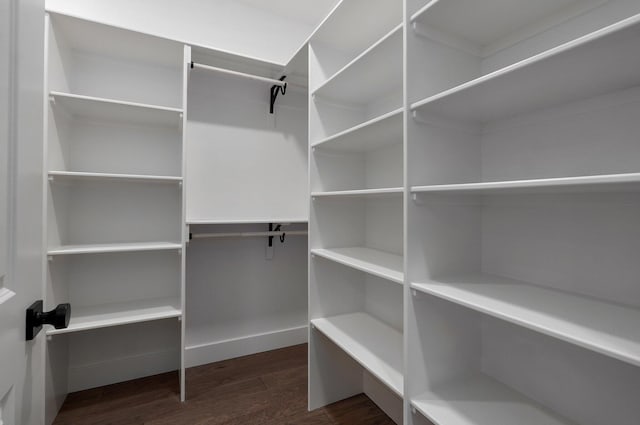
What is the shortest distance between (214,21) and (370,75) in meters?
1.46

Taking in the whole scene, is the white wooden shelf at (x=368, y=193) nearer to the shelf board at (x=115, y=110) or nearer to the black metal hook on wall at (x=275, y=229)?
the black metal hook on wall at (x=275, y=229)

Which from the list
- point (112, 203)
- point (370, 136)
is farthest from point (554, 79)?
point (112, 203)

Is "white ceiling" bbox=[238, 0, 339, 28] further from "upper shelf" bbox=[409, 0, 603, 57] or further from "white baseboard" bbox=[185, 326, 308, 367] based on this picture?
"white baseboard" bbox=[185, 326, 308, 367]

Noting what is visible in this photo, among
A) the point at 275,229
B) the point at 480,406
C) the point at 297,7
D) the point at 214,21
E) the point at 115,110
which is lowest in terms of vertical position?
the point at 480,406

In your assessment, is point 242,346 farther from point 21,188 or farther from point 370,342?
point 21,188

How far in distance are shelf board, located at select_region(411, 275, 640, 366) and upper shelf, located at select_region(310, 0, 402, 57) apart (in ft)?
4.31

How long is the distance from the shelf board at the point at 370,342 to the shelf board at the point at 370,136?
1.07m

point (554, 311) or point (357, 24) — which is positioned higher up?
point (357, 24)

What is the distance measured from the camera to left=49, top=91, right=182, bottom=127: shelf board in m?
1.64

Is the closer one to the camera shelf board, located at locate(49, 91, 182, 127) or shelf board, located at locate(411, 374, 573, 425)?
shelf board, located at locate(411, 374, 573, 425)

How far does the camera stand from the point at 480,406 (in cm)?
105

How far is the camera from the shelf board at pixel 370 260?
1.27m

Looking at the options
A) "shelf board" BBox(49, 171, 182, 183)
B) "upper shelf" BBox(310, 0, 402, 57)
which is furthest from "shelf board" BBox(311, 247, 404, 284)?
"upper shelf" BBox(310, 0, 402, 57)

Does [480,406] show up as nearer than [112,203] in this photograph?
Yes
